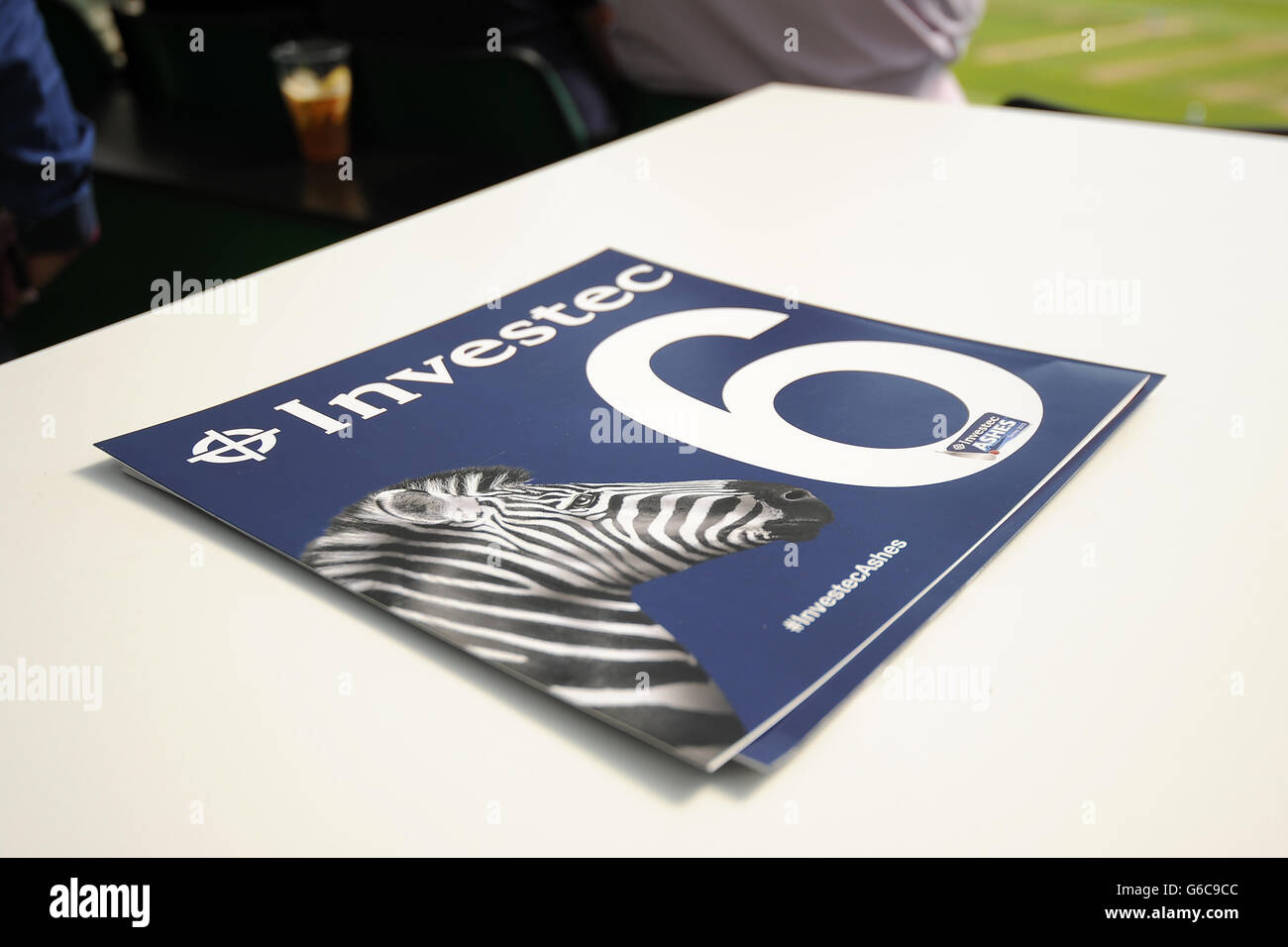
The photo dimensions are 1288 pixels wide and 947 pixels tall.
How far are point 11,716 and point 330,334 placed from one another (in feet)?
0.98

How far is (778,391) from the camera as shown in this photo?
524 mm

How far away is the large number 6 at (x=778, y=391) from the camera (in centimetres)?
46

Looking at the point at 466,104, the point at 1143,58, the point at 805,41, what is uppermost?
the point at 805,41

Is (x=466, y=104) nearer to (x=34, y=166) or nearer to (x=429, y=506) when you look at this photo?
(x=34, y=166)

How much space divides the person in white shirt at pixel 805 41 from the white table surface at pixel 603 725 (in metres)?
1.13

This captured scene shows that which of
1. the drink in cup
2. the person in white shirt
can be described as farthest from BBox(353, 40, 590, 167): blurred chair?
the person in white shirt

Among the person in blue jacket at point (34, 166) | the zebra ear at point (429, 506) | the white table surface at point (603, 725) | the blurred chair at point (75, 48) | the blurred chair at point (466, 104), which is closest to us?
the white table surface at point (603, 725)

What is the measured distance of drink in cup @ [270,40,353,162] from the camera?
1.78 metres

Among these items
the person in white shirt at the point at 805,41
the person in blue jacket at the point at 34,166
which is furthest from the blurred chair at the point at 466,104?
the person in blue jacket at the point at 34,166

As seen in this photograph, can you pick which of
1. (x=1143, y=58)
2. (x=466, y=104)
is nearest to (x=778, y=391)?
(x=466, y=104)

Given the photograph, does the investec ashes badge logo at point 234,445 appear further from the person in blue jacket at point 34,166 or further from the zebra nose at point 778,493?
the person in blue jacket at point 34,166

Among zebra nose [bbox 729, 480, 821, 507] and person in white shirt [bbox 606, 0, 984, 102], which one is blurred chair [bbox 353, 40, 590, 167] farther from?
zebra nose [bbox 729, 480, 821, 507]

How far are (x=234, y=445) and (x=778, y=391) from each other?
9.7 inches
